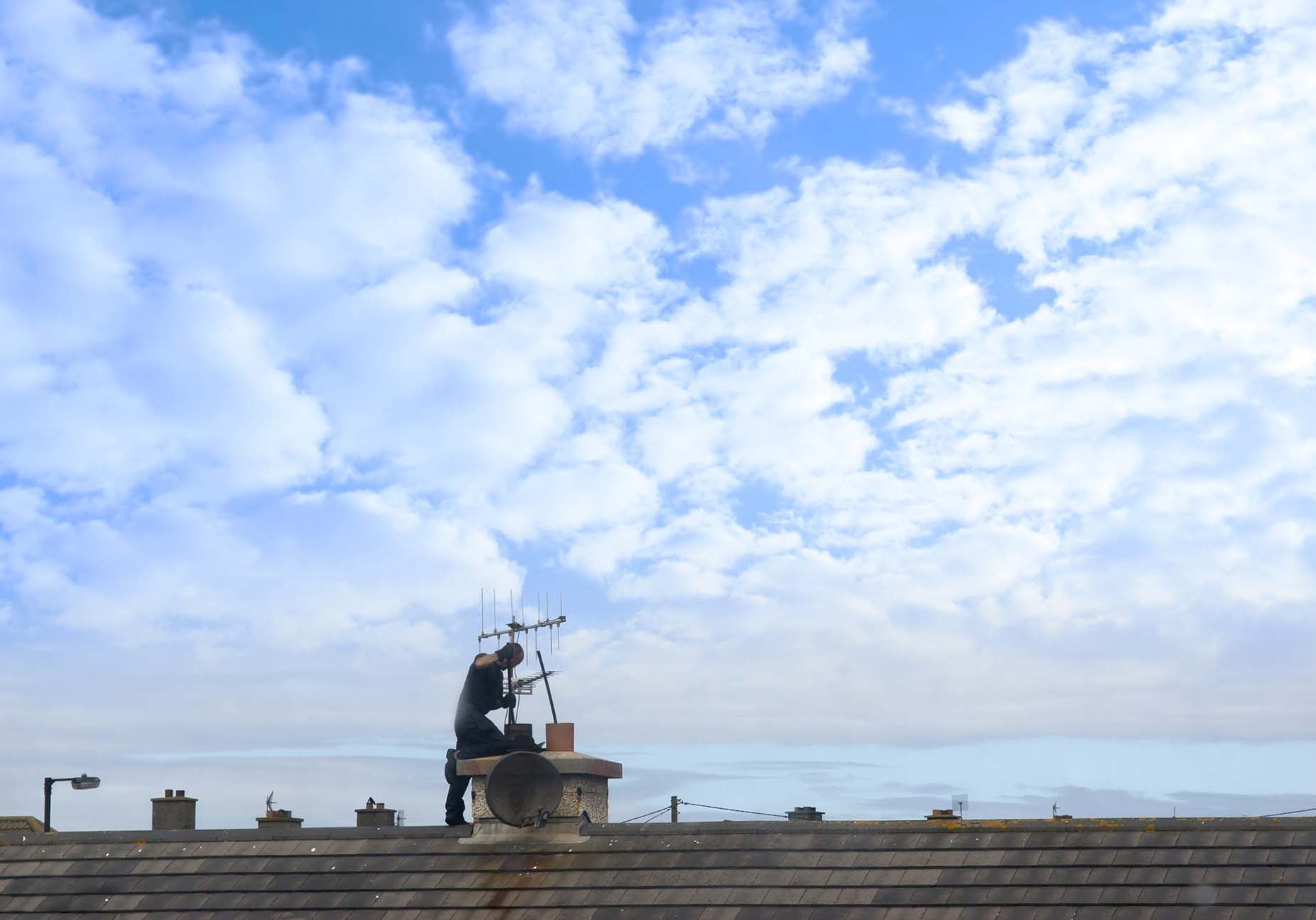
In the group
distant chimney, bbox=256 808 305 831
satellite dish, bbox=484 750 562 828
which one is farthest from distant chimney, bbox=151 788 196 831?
satellite dish, bbox=484 750 562 828

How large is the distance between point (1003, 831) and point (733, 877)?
290cm

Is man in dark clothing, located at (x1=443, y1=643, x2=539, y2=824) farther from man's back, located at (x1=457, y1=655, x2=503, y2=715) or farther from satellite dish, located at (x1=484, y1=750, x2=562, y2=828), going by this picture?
satellite dish, located at (x1=484, y1=750, x2=562, y2=828)

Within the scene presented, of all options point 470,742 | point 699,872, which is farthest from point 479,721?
point 699,872

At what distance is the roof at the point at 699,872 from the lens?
15859 millimetres

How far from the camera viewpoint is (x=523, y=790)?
733 inches

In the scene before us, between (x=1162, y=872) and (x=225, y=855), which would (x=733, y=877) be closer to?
(x=1162, y=872)

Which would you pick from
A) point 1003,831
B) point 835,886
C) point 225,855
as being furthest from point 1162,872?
point 225,855

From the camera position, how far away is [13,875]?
62.3ft

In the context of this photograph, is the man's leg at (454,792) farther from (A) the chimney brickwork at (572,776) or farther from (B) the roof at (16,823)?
(B) the roof at (16,823)

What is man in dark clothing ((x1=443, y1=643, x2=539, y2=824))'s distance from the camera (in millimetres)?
21391

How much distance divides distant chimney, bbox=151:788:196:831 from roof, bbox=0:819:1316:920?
3.52 meters

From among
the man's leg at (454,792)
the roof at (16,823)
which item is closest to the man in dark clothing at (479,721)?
the man's leg at (454,792)

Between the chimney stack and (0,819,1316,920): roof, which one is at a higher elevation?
the chimney stack

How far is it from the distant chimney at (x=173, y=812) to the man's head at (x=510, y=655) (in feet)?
17.5
